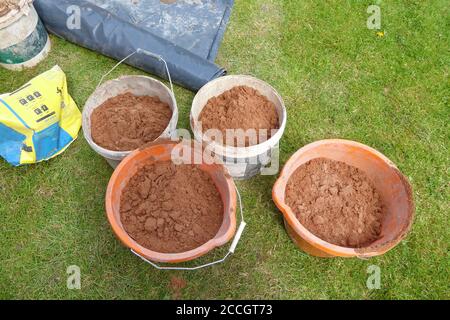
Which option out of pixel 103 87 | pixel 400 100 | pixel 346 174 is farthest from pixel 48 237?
pixel 400 100

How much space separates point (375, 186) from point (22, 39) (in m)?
3.11

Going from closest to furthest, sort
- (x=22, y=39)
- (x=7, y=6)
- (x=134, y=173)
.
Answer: (x=134, y=173) → (x=7, y=6) → (x=22, y=39)

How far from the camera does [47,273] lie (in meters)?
2.69

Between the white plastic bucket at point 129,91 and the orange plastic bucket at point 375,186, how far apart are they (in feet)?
2.93

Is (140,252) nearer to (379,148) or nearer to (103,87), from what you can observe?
(103,87)

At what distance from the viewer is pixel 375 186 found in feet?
8.87

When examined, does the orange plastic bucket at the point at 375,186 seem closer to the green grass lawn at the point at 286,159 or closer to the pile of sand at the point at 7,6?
the green grass lawn at the point at 286,159

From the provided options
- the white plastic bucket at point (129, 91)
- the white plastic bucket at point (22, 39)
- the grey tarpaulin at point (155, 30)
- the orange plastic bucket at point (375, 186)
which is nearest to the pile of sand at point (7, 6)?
the white plastic bucket at point (22, 39)

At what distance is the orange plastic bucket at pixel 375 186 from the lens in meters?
2.31

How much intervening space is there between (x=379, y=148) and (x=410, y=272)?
1027mm

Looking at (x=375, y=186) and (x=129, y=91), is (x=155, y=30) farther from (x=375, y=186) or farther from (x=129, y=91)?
(x=375, y=186)

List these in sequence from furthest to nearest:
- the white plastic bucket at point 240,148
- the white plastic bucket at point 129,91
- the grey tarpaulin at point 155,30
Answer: the grey tarpaulin at point 155,30, the white plastic bucket at point 129,91, the white plastic bucket at point 240,148

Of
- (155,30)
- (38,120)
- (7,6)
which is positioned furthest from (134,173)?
(7,6)

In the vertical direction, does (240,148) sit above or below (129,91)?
above
